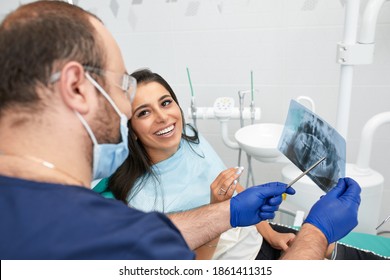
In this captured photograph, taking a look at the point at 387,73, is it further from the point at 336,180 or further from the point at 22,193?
the point at 22,193

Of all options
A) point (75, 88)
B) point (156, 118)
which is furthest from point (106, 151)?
point (156, 118)

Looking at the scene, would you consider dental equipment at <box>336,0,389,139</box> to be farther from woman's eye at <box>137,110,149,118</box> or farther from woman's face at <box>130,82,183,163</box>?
woman's eye at <box>137,110,149,118</box>

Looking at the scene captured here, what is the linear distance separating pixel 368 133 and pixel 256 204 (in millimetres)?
667

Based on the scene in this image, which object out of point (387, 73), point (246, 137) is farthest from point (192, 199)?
point (387, 73)

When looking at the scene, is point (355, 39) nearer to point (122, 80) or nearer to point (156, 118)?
point (156, 118)

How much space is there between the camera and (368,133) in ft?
4.94

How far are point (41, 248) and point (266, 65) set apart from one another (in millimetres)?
1647

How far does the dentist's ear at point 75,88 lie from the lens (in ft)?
2.44

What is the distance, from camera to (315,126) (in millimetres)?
1181

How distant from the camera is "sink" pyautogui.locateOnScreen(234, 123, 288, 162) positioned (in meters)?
1.67

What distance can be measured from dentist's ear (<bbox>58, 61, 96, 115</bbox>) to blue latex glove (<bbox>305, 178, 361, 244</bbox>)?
2.62 feet

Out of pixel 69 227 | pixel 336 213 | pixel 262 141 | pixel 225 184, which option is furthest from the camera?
pixel 262 141

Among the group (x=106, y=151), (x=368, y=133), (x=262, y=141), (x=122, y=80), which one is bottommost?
(x=262, y=141)

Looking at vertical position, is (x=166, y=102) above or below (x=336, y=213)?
above
